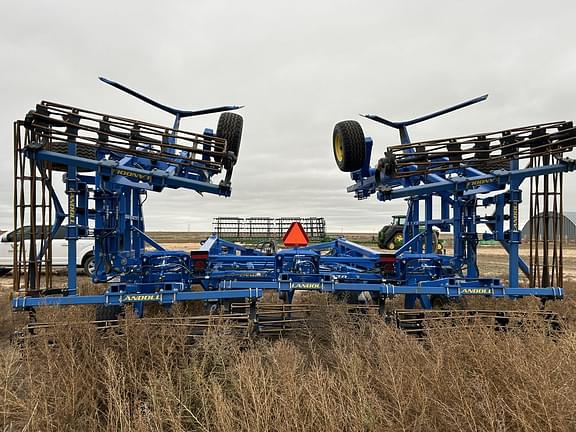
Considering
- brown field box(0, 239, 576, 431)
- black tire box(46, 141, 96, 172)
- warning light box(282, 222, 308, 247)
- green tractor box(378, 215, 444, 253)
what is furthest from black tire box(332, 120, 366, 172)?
green tractor box(378, 215, 444, 253)

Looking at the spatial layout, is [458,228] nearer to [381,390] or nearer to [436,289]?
[436,289]

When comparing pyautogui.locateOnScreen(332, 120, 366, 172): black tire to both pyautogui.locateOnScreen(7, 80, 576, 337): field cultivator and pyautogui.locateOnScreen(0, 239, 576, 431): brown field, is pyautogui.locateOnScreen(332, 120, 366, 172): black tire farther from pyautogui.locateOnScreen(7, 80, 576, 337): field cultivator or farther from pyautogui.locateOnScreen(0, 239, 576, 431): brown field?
pyautogui.locateOnScreen(0, 239, 576, 431): brown field

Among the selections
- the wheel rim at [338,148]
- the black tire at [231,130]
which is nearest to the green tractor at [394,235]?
the wheel rim at [338,148]

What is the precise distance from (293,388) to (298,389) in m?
0.13

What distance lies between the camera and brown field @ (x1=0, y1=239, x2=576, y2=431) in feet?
9.11

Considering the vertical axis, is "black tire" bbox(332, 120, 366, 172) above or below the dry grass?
above

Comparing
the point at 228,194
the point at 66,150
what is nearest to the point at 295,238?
the point at 228,194

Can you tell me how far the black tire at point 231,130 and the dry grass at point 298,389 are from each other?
3.40 meters

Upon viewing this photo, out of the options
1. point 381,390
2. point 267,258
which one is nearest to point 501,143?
point 267,258

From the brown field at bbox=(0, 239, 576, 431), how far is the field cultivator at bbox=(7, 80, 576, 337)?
101 centimetres

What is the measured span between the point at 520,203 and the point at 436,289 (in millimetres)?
1802

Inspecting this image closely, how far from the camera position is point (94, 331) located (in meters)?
4.57

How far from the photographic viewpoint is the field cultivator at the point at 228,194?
580 cm

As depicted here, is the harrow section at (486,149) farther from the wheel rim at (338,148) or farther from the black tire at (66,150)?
the black tire at (66,150)
